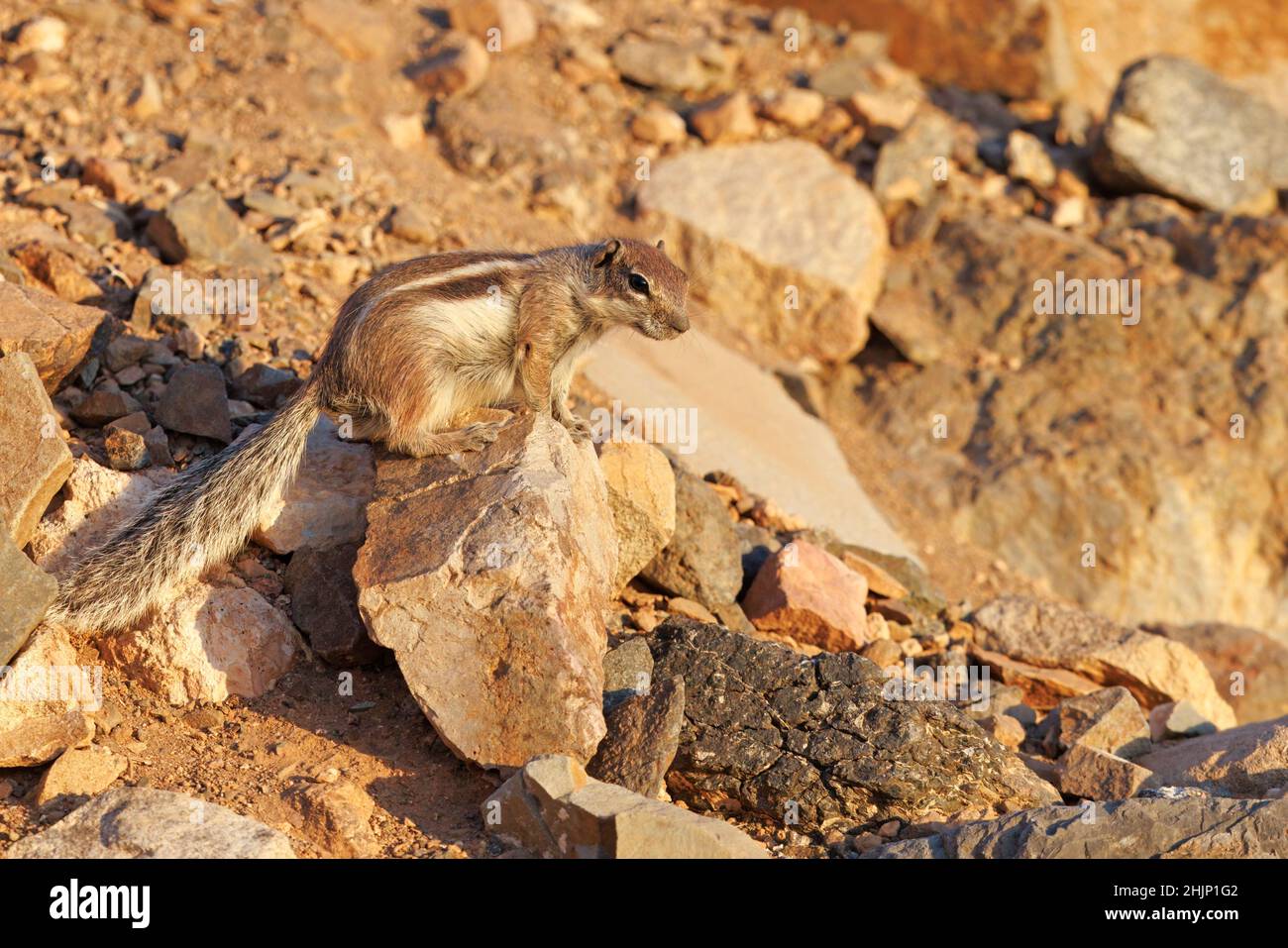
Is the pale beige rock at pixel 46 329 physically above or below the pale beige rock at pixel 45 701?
above

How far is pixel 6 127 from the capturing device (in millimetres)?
12281

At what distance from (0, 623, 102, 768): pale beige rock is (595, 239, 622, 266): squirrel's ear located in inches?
142

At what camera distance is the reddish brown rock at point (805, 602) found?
8.72 m

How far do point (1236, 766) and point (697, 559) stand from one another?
3485 mm

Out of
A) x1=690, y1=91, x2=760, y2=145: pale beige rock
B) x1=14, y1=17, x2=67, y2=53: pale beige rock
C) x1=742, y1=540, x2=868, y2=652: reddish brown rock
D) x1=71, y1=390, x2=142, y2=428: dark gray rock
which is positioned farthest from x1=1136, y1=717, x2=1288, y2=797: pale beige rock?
x1=14, y1=17, x2=67, y2=53: pale beige rock

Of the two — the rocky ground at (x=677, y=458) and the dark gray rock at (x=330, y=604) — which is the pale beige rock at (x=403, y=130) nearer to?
the rocky ground at (x=677, y=458)

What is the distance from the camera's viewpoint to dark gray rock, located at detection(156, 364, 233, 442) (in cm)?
823

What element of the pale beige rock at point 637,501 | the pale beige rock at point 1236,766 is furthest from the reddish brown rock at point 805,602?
the pale beige rock at point 1236,766

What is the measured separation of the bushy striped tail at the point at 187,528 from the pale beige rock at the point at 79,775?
801 mm

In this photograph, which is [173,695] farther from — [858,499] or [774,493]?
[858,499]

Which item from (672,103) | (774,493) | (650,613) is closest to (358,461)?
(650,613)

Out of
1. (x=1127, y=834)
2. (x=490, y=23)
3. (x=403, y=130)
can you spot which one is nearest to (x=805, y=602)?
(x=1127, y=834)

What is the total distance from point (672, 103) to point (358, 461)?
10003 mm

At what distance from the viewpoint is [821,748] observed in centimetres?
673
